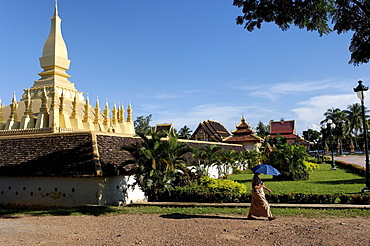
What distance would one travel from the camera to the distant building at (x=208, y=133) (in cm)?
4284

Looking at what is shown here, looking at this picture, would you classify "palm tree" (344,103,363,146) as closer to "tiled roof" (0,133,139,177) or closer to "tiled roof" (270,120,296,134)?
"tiled roof" (270,120,296,134)

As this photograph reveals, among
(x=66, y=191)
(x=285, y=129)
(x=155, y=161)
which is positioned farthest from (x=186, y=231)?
(x=285, y=129)

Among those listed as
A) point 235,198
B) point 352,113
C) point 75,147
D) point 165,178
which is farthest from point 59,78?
point 352,113

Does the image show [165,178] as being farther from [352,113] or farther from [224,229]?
[352,113]

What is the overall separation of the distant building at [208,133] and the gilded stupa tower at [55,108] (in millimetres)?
14571

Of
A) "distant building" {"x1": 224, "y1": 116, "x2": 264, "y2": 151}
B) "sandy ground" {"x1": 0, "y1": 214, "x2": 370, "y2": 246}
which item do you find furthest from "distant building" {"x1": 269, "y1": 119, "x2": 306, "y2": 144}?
"sandy ground" {"x1": 0, "y1": 214, "x2": 370, "y2": 246}

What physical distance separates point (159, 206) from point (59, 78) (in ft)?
64.1

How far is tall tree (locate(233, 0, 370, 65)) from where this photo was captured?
412 inches

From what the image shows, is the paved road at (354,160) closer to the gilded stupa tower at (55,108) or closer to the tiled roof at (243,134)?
the tiled roof at (243,134)

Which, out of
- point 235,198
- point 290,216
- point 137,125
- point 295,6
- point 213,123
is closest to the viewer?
point 290,216

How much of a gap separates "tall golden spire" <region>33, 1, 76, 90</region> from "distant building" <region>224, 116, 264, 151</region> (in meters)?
19.8

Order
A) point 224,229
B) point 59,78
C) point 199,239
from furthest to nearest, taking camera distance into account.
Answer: point 59,78
point 224,229
point 199,239

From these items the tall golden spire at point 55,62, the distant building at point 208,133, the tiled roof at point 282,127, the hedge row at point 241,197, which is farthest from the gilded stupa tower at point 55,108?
the tiled roof at point 282,127

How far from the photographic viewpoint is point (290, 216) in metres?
9.81
